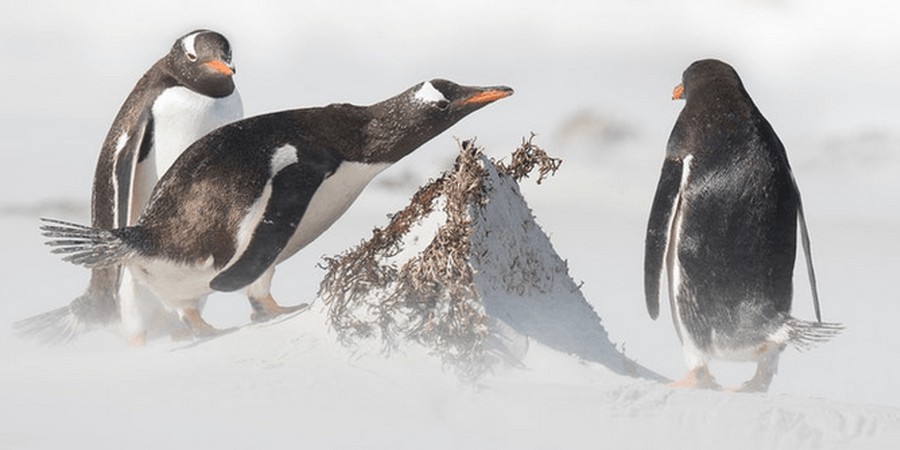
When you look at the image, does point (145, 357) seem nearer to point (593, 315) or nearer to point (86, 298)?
point (86, 298)

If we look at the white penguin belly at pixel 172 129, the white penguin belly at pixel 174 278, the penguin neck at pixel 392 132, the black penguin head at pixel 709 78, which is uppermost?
the black penguin head at pixel 709 78

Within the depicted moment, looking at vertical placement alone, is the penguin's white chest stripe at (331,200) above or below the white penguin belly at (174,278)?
above

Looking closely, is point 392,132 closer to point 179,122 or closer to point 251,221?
point 251,221

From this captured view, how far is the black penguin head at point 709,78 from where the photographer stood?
5.79 m

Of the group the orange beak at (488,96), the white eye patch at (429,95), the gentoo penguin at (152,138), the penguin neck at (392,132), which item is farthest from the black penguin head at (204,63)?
the orange beak at (488,96)

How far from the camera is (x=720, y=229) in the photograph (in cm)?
544

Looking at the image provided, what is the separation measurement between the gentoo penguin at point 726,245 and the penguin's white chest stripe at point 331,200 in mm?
1421

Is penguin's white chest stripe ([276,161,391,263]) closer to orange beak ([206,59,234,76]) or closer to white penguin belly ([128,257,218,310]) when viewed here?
white penguin belly ([128,257,218,310])

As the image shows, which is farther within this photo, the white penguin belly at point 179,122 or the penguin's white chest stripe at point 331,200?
the white penguin belly at point 179,122

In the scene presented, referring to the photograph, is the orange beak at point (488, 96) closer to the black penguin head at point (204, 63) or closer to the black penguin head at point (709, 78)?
the black penguin head at point (709, 78)

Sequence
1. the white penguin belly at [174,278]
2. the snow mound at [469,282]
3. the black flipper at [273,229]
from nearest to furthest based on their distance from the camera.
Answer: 1. the snow mound at [469,282]
2. the black flipper at [273,229]
3. the white penguin belly at [174,278]

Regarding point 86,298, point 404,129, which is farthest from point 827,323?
point 86,298

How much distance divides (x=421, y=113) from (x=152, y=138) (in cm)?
157

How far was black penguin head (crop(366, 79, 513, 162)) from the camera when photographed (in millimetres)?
5828
